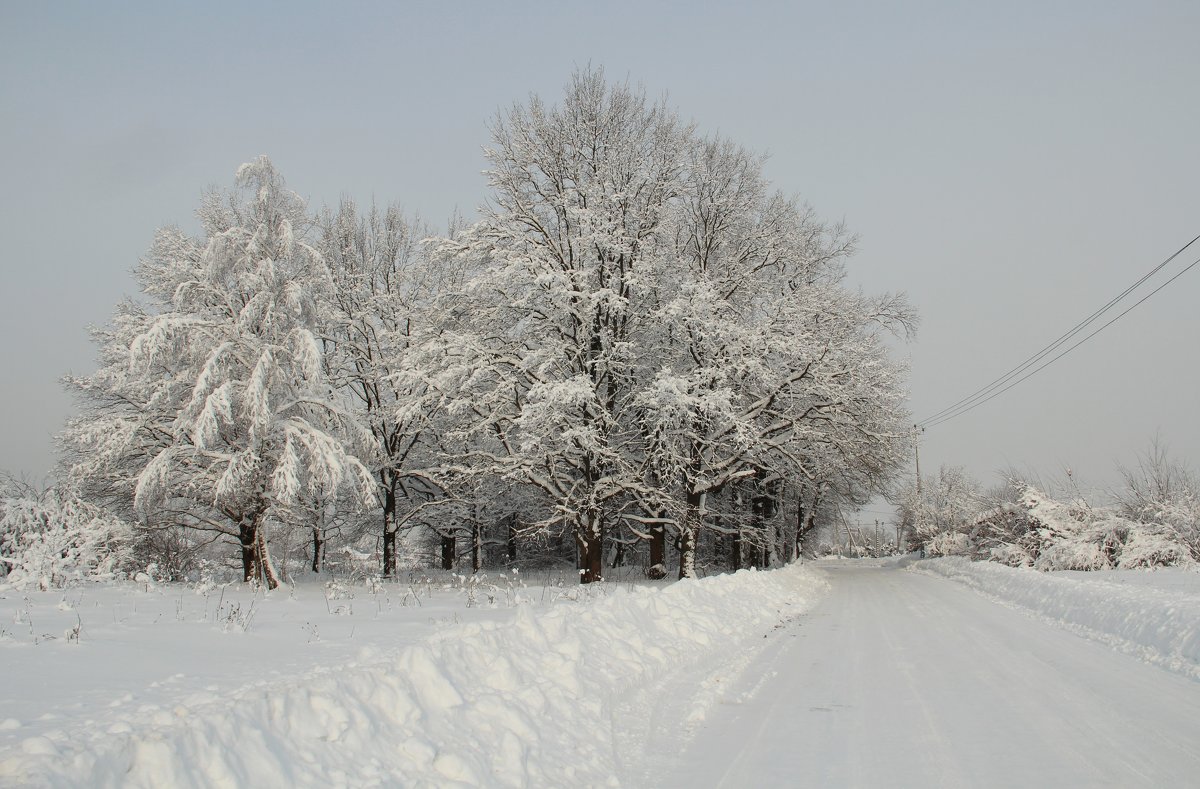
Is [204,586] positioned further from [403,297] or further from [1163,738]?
[403,297]

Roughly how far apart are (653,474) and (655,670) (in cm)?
1337

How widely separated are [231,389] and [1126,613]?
1783cm

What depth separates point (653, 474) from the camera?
67.5ft

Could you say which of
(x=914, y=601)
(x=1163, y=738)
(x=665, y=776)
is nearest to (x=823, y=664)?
(x=1163, y=738)

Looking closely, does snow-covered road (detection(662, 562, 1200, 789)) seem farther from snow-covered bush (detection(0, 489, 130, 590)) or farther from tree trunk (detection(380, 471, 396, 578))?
tree trunk (detection(380, 471, 396, 578))

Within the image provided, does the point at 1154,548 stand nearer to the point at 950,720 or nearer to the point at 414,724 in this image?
the point at 950,720

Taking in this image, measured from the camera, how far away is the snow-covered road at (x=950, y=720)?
4.60 m

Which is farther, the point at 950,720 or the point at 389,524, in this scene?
the point at 389,524

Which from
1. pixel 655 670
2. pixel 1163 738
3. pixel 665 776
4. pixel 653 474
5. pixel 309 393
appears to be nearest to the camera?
pixel 665 776

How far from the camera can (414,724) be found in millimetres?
4379

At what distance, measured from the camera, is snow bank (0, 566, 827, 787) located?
3.14 m

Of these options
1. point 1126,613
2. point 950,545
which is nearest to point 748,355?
point 1126,613

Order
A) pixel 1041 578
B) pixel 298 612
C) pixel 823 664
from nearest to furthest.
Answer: pixel 823 664 → pixel 298 612 → pixel 1041 578

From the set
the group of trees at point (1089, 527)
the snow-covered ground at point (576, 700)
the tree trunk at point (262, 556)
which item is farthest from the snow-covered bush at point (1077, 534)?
the tree trunk at point (262, 556)
